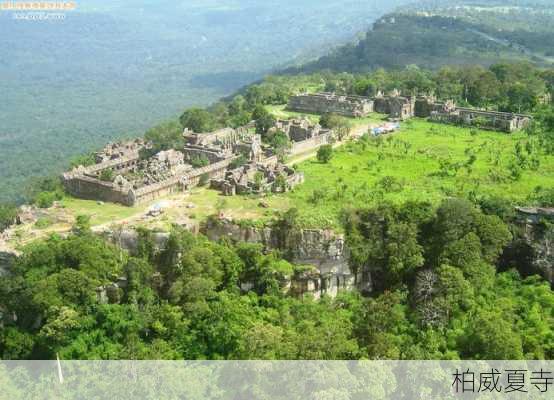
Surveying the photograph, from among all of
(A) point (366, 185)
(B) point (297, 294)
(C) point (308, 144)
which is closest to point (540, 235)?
(A) point (366, 185)

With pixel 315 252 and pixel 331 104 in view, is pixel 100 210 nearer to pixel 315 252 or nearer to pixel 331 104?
pixel 315 252

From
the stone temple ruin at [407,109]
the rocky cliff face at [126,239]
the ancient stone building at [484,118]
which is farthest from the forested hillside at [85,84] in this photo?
the ancient stone building at [484,118]

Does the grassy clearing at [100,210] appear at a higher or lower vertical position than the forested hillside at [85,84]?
higher

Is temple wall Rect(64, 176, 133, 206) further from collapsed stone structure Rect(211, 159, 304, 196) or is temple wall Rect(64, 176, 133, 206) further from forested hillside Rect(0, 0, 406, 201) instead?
Answer: forested hillside Rect(0, 0, 406, 201)

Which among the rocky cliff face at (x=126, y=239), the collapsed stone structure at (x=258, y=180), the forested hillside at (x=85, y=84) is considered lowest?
the forested hillside at (x=85, y=84)

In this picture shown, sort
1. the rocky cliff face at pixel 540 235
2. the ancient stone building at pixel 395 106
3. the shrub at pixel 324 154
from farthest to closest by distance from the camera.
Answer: the ancient stone building at pixel 395 106 → the shrub at pixel 324 154 → the rocky cliff face at pixel 540 235

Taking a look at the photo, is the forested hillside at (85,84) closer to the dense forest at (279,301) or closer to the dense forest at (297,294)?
the dense forest at (297,294)

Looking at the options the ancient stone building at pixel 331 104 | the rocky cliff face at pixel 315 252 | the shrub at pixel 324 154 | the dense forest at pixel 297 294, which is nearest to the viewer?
the dense forest at pixel 297 294
